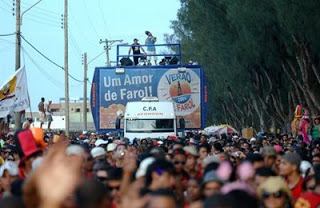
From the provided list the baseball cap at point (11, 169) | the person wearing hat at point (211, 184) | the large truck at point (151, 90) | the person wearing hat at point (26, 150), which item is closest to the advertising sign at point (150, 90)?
the large truck at point (151, 90)

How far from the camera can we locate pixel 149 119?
1353 inches

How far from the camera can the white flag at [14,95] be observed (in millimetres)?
24734

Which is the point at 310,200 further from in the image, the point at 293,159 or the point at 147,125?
the point at 147,125

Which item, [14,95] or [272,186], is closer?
[272,186]

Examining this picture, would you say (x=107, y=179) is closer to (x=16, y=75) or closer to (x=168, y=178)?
(x=168, y=178)

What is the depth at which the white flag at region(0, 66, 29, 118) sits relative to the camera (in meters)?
24.7

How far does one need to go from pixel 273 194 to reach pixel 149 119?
24.5 meters

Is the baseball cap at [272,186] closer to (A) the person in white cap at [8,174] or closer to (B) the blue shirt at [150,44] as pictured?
(A) the person in white cap at [8,174]

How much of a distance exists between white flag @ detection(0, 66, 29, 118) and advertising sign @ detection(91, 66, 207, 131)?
713 cm

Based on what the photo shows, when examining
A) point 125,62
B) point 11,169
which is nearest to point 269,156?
point 11,169

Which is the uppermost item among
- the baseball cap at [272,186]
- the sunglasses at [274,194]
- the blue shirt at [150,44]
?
the blue shirt at [150,44]

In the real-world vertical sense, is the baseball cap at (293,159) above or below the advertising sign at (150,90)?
below

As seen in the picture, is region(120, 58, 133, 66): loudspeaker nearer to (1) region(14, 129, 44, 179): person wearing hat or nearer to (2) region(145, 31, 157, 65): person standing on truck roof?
(2) region(145, 31, 157, 65): person standing on truck roof

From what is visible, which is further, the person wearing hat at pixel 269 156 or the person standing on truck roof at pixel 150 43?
the person standing on truck roof at pixel 150 43
